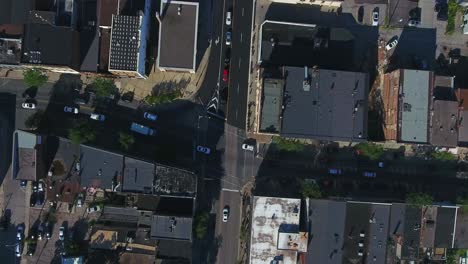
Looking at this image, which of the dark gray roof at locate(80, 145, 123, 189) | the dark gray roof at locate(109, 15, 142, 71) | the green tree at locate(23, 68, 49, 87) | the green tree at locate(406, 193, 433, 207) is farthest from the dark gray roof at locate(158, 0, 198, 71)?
the green tree at locate(406, 193, 433, 207)

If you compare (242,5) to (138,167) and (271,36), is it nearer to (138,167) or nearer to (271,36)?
(271,36)

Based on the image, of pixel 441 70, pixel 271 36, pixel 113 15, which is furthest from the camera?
pixel 441 70

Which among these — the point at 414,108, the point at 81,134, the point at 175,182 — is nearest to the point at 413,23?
the point at 414,108

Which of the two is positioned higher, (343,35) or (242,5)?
(242,5)

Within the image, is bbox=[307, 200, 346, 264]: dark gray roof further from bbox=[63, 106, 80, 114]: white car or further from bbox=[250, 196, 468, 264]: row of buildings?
bbox=[63, 106, 80, 114]: white car

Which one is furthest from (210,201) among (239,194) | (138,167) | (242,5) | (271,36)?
(242,5)

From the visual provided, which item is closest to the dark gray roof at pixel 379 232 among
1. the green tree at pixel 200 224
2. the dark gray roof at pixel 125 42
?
the green tree at pixel 200 224

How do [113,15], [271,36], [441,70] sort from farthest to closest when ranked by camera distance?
[441,70]
[271,36]
[113,15]

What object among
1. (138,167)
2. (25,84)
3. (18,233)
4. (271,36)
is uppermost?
(271,36)
